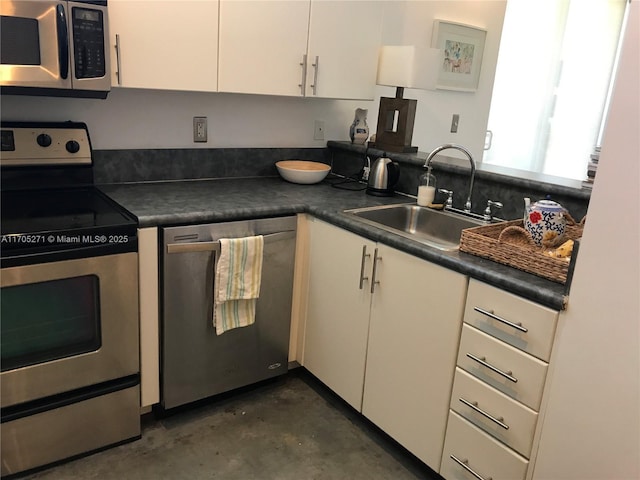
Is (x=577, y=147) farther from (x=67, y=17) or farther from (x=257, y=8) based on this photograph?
(x=67, y=17)

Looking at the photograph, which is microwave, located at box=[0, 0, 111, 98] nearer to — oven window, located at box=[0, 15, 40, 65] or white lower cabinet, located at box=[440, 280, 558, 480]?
oven window, located at box=[0, 15, 40, 65]

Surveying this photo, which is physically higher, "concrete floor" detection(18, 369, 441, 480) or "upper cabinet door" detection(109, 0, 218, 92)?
"upper cabinet door" detection(109, 0, 218, 92)

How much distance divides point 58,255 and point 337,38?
1.54 m

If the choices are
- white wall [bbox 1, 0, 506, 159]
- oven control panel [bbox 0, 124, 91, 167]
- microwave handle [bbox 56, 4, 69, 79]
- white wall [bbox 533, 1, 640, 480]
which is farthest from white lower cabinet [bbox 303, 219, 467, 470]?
microwave handle [bbox 56, 4, 69, 79]

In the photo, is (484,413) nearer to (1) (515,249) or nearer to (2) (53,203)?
(1) (515,249)

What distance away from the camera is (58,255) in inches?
67.7

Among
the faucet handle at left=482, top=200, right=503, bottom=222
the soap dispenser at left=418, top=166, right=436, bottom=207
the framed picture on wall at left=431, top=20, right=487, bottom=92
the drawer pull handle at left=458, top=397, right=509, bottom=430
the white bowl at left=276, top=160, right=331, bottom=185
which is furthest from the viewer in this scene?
the framed picture on wall at left=431, top=20, right=487, bottom=92

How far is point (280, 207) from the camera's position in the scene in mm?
2225

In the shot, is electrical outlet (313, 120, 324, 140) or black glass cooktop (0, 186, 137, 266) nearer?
black glass cooktop (0, 186, 137, 266)

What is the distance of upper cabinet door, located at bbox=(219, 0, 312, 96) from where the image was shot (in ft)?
7.22

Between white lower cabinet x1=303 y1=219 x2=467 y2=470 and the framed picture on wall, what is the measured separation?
1580 mm

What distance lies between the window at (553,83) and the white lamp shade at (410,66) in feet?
5.08

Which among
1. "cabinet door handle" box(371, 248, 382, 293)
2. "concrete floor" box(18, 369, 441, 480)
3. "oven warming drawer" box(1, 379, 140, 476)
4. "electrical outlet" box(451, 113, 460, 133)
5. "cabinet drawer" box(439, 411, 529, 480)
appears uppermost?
"electrical outlet" box(451, 113, 460, 133)

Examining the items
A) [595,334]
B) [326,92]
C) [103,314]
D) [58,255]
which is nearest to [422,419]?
[595,334]
